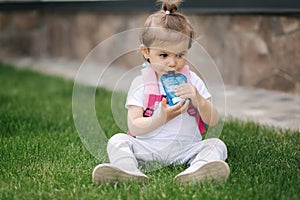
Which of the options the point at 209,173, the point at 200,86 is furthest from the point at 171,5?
the point at 209,173

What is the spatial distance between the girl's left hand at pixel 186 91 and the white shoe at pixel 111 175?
1.24ft

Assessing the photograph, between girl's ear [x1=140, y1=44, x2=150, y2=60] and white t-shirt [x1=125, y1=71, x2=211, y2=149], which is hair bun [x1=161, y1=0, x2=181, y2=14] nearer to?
girl's ear [x1=140, y1=44, x2=150, y2=60]

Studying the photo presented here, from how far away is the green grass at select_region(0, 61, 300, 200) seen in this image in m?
2.22

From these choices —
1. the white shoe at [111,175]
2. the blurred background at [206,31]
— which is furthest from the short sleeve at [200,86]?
the blurred background at [206,31]

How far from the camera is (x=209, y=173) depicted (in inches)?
91.2

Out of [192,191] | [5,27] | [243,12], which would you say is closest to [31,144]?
[192,191]

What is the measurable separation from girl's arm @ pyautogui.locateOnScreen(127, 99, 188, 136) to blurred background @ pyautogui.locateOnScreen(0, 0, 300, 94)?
3.46 feet

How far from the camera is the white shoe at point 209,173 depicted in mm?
2307

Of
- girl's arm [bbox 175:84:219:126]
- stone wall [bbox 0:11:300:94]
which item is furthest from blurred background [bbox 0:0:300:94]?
girl's arm [bbox 175:84:219:126]

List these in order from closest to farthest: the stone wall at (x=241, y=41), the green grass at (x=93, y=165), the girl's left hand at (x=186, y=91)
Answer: the green grass at (x=93, y=165) < the girl's left hand at (x=186, y=91) < the stone wall at (x=241, y=41)

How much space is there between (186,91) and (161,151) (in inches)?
13.1

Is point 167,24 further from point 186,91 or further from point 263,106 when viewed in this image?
point 263,106

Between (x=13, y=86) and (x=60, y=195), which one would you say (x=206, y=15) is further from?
(x=60, y=195)

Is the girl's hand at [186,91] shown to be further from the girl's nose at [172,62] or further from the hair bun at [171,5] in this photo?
the hair bun at [171,5]
